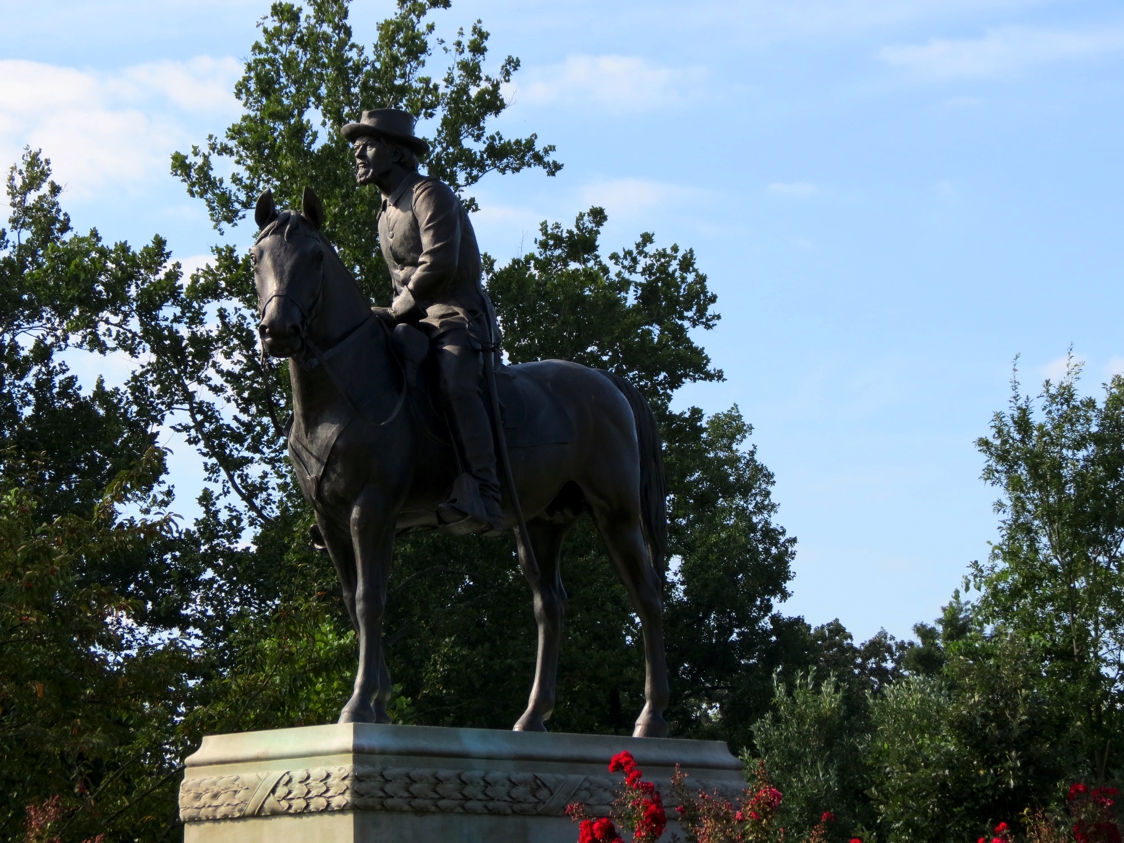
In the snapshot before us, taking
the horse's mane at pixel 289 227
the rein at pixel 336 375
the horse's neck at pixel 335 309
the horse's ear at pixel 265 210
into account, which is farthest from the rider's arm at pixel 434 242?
the horse's ear at pixel 265 210

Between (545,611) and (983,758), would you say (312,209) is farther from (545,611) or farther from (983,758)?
(983,758)

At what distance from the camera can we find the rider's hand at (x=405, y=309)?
862cm

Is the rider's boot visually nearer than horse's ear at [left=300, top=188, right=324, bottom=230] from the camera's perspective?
No

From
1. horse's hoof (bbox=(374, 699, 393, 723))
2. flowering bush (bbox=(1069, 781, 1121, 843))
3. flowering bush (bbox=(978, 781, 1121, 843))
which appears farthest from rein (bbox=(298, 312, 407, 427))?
flowering bush (bbox=(1069, 781, 1121, 843))

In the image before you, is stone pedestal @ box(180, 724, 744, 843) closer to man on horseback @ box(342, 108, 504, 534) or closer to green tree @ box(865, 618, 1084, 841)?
man on horseback @ box(342, 108, 504, 534)

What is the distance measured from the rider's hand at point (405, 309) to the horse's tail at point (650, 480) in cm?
144

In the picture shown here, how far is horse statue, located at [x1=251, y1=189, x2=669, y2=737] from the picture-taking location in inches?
302

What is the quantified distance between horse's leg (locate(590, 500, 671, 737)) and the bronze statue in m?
0.01

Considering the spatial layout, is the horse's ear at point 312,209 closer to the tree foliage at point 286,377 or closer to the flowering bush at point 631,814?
the flowering bush at point 631,814

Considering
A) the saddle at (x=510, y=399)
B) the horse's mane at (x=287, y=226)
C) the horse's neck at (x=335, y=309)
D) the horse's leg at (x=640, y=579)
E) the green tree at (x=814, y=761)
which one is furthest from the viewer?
the green tree at (x=814, y=761)

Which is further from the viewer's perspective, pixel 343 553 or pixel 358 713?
pixel 343 553

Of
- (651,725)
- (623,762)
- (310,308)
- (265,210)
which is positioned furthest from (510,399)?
(623,762)

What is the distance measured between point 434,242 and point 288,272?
1194 millimetres

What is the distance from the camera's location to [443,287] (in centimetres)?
862
